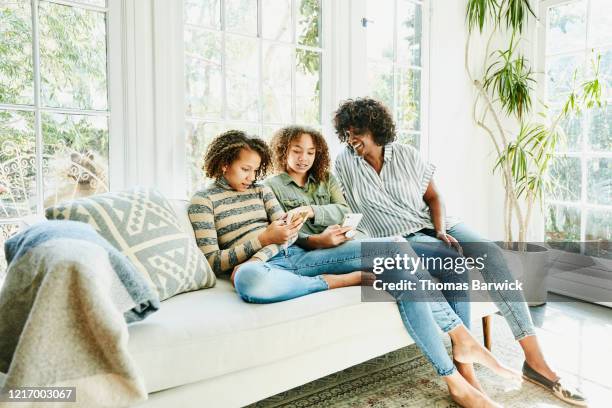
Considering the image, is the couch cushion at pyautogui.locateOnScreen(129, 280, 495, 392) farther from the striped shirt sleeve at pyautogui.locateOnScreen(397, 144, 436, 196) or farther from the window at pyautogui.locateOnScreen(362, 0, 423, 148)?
the window at pyautogui.locateOnScreen(362, 0, 423, 148)

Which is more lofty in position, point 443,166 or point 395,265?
point 443,166

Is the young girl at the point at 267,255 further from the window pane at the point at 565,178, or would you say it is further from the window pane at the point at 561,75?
the window pane at the point at 561,75

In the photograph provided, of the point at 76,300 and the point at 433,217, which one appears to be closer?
the point at 76,300

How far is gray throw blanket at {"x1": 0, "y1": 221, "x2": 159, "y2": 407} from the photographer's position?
97 cm

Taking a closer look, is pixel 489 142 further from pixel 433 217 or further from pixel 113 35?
pixel 113 35

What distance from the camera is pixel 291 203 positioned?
6.64 ft

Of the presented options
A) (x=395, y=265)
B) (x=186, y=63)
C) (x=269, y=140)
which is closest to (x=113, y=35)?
(x=186, y=63)

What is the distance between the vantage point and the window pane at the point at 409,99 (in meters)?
2.94

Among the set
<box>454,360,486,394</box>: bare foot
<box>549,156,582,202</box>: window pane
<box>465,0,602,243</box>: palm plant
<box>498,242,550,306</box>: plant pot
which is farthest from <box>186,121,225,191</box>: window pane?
<box>549,156,582,202</box>: window pane

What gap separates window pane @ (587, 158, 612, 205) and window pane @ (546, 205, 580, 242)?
15 cm

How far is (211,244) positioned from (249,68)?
1.05 meters

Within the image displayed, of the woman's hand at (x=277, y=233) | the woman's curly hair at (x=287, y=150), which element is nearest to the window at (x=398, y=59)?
the woman's curly hair at (x=287, y=150)

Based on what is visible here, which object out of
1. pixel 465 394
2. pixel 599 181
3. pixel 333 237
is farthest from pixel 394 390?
A: pixel 599 181

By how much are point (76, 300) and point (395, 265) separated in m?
1.07
